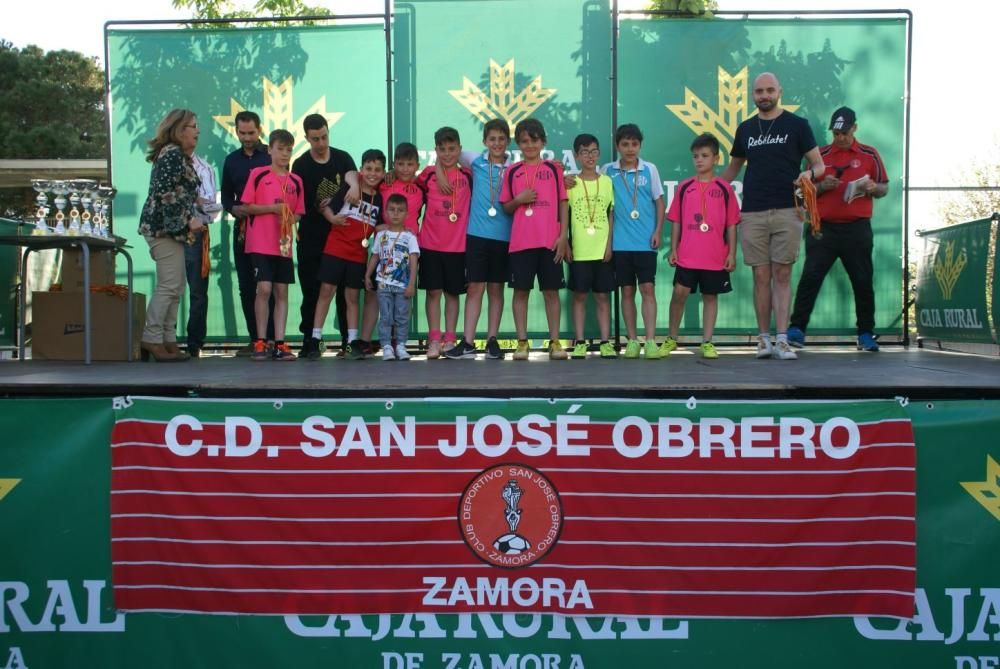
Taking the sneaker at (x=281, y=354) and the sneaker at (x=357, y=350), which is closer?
the sneaker at (x=281, y=354)

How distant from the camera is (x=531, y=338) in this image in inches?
283

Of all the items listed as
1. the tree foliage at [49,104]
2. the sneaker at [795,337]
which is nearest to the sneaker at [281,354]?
the sneaker at [795,337]

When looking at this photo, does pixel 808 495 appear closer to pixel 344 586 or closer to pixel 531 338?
pixel 344 586

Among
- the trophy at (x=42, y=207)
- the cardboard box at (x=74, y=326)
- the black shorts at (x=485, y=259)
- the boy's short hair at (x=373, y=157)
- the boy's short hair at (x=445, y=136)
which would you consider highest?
the boy's short hair at (x=445, y=136)

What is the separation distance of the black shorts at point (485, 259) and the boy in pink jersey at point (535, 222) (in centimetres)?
17

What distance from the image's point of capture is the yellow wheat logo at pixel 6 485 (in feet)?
12.5

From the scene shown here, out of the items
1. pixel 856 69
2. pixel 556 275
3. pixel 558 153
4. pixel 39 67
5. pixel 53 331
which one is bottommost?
pixel 53 331

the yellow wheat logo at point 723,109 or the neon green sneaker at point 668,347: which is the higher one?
the yellow wheat logo at point 723,109

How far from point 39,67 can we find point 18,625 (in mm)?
29203

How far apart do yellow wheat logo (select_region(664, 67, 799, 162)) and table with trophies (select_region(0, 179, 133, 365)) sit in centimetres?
448

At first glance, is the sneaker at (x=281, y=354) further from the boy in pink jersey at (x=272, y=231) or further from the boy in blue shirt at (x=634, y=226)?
the boy in blue shirt at (x=634, y=226)

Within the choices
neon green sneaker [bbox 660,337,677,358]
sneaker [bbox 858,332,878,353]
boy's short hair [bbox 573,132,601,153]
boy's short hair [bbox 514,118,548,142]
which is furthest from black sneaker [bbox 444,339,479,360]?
sneaker [bbox 858,332,878,353]

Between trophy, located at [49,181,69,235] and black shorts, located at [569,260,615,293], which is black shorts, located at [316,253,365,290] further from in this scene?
trophy, located at [49,181,69,235]

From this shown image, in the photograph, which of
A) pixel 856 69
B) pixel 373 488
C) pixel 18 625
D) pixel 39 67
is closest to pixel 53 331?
pixel 18 625
